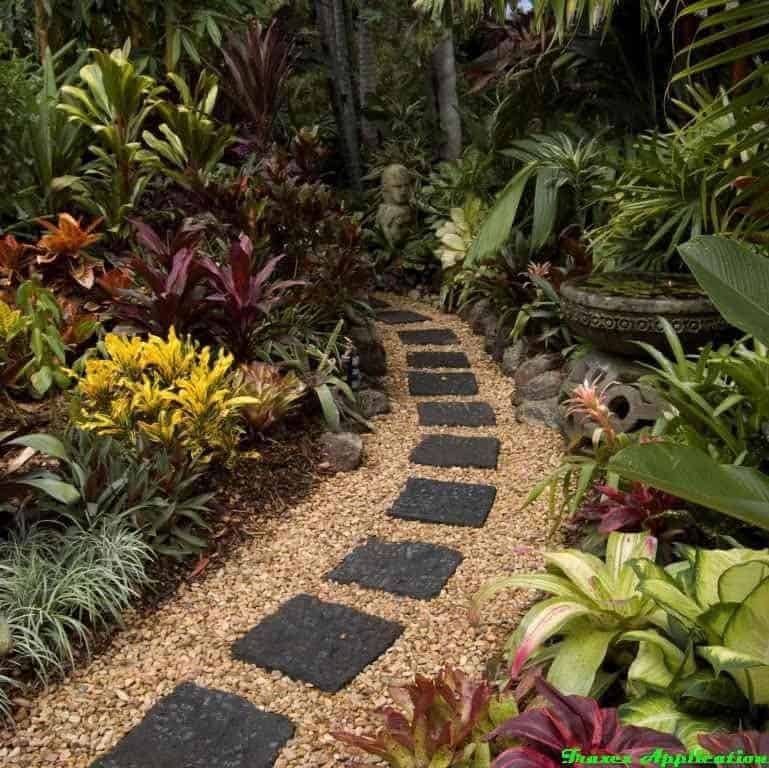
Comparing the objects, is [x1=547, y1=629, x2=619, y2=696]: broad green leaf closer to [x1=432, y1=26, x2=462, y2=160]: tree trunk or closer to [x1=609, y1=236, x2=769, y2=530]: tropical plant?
[x1=609, y1=236, x2=769, y2=530]: tropical plant

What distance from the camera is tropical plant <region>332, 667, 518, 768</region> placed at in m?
1.41

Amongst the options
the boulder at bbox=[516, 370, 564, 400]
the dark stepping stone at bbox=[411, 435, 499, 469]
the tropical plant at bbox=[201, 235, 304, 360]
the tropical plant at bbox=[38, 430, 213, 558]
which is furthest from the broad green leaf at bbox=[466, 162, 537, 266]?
the tropical plant at bbox=[38, 430, 213, 558]

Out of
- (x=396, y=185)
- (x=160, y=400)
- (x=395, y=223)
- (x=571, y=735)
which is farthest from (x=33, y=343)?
(x=396, y=185)

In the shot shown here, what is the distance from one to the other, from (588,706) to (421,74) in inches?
294

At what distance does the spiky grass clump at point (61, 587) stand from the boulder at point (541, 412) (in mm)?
2004

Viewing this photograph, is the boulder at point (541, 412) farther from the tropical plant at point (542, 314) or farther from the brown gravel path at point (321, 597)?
the tropical plant at point (542, 314)

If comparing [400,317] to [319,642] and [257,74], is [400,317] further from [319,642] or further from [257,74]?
[319,642]

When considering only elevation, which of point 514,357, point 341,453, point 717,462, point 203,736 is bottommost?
point 514,357

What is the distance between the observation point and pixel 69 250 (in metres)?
3.59

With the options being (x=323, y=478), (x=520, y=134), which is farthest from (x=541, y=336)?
(x=520, y=134)

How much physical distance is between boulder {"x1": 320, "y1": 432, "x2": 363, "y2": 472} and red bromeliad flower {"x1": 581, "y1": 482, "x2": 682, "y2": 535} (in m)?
1.35

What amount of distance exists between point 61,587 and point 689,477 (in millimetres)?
1830

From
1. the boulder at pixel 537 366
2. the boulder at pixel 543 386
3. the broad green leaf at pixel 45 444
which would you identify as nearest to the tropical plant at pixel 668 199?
the boulder at pixel 537 366

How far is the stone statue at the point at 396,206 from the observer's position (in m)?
6.41
